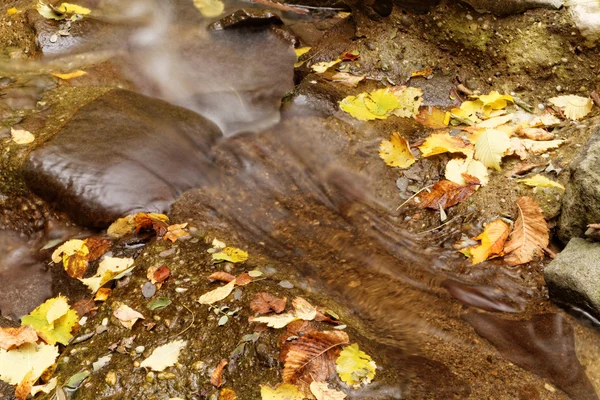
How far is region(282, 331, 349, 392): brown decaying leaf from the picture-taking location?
2.33 meters

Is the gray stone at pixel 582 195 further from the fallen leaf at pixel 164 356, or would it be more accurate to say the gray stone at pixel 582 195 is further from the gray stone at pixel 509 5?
the fallen leaf at pixel 164 356

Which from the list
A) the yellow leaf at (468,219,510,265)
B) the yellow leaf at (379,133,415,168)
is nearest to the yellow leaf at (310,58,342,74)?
the yellow leaf at (379,133,415,168)

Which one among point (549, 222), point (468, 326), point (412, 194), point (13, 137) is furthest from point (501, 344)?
point (13, 137)

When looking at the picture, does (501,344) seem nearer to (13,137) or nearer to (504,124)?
(504,124)

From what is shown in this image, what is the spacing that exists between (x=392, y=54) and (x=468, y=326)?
9.00 feet

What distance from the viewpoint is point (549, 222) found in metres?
3.29

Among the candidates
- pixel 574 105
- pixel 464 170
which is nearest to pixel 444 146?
pixel 464 170

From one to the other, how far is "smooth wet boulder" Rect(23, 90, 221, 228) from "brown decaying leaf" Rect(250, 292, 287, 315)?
119cm

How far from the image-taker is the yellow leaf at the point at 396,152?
3.91m

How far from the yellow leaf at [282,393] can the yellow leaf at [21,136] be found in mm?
2643

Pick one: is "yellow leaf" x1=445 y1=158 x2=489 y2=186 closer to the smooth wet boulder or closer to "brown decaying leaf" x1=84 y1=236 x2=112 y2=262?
the smooth wet boulder

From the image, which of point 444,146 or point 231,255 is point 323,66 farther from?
point 231,255

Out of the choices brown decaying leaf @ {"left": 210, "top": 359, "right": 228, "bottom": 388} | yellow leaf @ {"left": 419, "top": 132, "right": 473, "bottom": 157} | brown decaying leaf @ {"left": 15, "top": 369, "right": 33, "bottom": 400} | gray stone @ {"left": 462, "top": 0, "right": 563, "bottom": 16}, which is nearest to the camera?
brown decaying leaf @ {"left": 210, "top": 359, "right": 228, "bottom": 388}

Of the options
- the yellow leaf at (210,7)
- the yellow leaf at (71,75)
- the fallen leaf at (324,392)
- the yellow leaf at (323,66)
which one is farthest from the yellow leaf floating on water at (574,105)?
the yellow leaf at (71,75)
